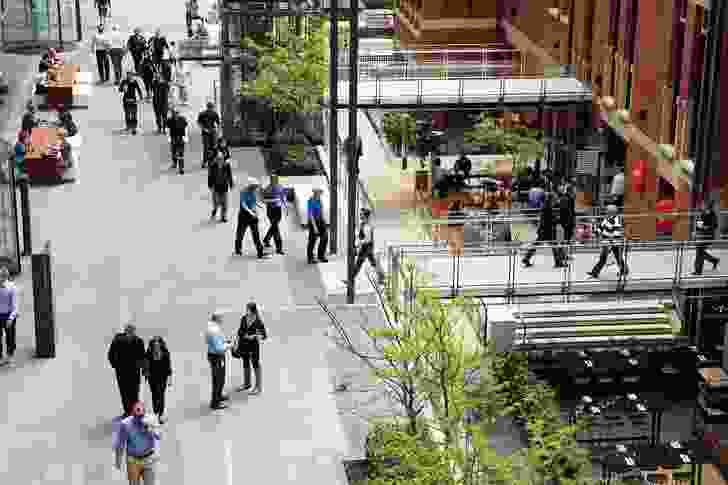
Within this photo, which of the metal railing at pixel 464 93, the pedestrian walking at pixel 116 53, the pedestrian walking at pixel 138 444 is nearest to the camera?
the pedestrian walking at pixel 138 444

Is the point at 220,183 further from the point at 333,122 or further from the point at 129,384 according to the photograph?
the point at 129,384

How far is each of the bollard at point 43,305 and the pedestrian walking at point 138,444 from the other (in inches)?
233

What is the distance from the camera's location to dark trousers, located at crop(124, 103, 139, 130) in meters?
41.2

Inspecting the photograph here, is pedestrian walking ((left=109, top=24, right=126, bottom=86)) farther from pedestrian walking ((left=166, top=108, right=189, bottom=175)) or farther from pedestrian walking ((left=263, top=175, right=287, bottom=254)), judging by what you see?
pedestrian walking ((left=263, top=175, right=287, bottom=254))

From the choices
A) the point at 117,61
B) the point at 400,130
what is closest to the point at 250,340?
the point at 400,130

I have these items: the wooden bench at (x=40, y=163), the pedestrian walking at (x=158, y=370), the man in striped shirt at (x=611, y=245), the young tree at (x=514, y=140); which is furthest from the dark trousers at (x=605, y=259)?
the wooden bench at (x=40, y=163)

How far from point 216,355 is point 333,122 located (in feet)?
27.5

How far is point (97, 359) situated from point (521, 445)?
24.9 feet

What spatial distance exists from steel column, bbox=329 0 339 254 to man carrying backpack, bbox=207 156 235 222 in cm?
247

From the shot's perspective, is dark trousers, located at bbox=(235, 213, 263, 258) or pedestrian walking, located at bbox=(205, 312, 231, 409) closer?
pedestrian walking, located at bbox=(205, 312, 231, 409)

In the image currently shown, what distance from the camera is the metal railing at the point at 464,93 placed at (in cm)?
3725

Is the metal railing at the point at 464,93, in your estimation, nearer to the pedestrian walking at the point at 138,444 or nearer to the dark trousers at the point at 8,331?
the dark trousers at the point at 8,331

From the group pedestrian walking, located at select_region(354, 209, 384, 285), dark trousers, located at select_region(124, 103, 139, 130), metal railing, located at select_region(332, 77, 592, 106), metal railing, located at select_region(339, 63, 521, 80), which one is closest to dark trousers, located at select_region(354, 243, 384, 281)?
pedestrian walking, located at select_region(354, 209, 384, 285)

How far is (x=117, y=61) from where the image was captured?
4684cm
